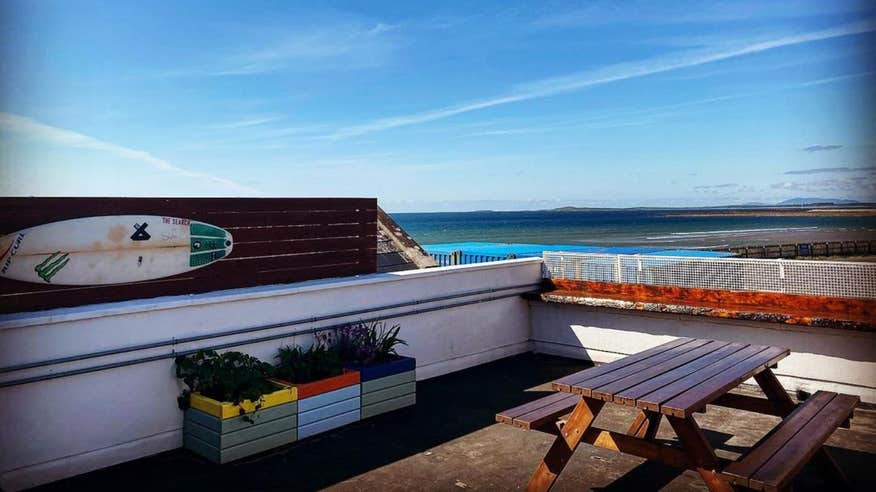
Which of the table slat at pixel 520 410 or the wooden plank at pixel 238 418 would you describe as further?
the wooden plank at pixel 238 418

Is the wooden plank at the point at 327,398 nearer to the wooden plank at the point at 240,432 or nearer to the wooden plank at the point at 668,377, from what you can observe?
the wooden plank at the point at 240,432

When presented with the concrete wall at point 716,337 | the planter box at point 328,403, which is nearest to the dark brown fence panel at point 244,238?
the planter box at point 328,403

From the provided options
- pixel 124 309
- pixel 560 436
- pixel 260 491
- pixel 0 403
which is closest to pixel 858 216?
pixel 560 436

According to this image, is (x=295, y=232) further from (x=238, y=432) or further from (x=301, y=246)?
(x=238, y=432)

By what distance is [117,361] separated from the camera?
16.1 ft

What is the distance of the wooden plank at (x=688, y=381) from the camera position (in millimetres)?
3414

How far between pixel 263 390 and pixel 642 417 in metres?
3.11

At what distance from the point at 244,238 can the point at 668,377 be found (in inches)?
166

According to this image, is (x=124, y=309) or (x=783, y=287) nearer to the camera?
(x=124, y=309)

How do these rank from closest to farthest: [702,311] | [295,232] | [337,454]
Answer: [337,454] → [295,232] → [702,311]

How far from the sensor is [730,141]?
159ft

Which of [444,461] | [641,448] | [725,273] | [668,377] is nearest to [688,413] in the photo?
[641,448]

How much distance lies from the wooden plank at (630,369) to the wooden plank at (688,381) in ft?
0.97

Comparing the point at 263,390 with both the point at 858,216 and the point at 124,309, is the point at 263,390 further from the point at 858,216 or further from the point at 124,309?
the point at 858,216
